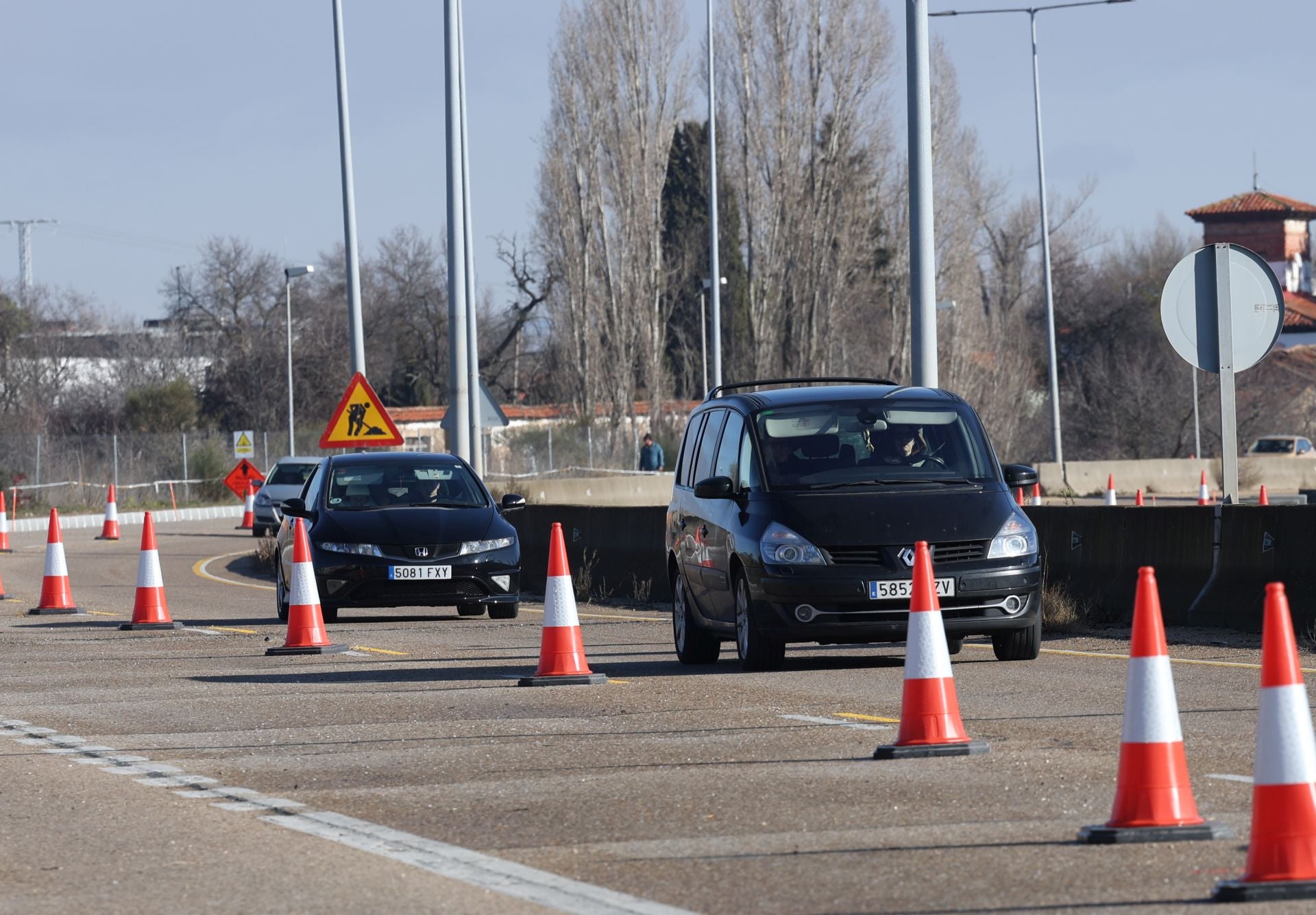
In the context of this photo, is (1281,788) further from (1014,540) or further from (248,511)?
(248,511)

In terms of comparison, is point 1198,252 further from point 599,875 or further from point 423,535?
point 599,875

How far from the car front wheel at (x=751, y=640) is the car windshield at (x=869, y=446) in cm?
76

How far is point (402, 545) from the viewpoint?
18000 millimetres

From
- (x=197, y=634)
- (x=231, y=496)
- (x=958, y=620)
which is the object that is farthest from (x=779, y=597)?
(x=231, y=496)

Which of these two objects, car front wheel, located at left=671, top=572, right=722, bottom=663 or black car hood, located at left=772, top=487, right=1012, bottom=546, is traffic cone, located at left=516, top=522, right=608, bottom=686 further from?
black car hood, located at left=772, top=487, right=1012, bottom=546

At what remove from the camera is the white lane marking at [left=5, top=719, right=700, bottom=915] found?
603 centimetres

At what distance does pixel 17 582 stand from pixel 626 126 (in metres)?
40.0

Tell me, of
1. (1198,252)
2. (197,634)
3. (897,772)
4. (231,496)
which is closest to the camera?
(897,772)

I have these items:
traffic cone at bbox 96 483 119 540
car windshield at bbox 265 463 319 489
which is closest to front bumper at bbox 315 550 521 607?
traffic cone at bbox 96 483 119 540

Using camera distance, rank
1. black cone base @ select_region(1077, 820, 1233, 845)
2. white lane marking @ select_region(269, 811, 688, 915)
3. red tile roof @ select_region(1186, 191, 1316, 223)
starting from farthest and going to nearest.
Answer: red tile roof @ select_region(1186, 191, 1316, 223) → black cone base @ select_region(1077, 820, 1233, 845) → white lane marking @ select_region(269, 811, 688, 915)

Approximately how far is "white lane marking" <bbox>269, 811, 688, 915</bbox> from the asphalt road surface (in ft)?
0.06

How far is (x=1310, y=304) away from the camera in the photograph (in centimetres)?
11369

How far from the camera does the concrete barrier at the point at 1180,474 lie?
177ft

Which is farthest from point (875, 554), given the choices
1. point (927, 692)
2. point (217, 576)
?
point (217, 576)
